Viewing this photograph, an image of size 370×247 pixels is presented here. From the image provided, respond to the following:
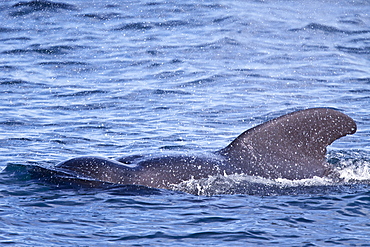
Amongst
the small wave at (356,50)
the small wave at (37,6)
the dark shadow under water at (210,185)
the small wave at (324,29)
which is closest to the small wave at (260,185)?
the dark shadow under water at (210,185)

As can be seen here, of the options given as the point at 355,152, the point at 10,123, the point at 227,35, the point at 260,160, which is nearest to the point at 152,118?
the point at 10,123

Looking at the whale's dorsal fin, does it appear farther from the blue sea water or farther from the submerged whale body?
the blue sea water

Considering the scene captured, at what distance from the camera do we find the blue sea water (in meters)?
7.92

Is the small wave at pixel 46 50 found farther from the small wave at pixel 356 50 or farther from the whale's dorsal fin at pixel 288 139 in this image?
the whale's dorsal fin at pixel 288 139

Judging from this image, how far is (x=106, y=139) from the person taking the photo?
13.7 meters

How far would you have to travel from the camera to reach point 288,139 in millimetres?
9852

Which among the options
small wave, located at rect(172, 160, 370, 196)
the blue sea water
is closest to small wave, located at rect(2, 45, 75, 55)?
the blue sea water

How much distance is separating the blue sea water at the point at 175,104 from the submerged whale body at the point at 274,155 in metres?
0.26

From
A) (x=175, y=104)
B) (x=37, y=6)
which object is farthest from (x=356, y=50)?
(x=37, y=6)

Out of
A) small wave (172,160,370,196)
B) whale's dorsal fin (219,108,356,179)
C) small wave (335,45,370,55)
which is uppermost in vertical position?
whale's dorsal fin (219,108,356,179)

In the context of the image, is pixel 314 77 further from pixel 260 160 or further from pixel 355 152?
pixel 260 160

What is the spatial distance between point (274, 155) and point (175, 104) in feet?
24.3

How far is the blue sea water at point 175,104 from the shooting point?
7.92 metres

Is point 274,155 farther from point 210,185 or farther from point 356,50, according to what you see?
point 356,50
